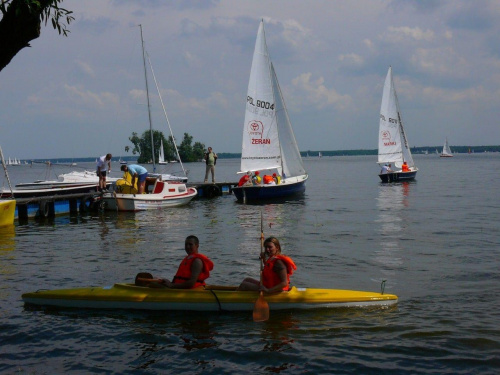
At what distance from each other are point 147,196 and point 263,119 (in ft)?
28.2

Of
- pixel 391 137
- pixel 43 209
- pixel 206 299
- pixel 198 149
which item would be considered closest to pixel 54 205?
pixel 43 209

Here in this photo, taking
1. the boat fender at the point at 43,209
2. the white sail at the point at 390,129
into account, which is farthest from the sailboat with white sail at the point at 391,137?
the boat fender at the point at 43,209

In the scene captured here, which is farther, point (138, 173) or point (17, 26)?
point (138, 173)

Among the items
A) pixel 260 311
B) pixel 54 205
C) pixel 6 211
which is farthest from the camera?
pixel 54 205

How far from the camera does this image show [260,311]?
9.86 m

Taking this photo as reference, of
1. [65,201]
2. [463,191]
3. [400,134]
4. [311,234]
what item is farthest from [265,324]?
[400,134]

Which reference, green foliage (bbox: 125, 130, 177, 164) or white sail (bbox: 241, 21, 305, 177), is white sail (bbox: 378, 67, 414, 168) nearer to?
white sail (bbox: 241, 21, 305, 177)

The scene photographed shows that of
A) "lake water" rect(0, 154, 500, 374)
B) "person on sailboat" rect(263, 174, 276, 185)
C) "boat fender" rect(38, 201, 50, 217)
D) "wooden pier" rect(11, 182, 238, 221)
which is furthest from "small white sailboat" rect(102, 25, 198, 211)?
"person on sailboat" rect(263, 174, 276, 185)

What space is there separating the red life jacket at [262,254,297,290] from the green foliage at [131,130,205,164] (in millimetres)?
108702

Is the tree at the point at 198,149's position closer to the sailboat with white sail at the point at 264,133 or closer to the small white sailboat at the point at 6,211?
the sailboat with white sail at the point at 264,133

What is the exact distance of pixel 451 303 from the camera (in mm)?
10977

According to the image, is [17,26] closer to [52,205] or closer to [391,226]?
[391,226]

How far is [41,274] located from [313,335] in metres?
7.69

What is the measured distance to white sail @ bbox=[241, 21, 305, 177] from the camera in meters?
32.2
